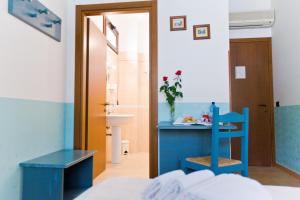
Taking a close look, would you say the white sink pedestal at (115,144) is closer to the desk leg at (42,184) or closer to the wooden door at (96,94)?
the wooden door at (96,94)

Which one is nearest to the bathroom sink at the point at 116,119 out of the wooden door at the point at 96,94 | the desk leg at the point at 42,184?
the wooden door at the point at 96,94

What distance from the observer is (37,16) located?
6.71 ft

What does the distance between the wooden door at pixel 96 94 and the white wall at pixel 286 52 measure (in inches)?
103

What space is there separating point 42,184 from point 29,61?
104 cm

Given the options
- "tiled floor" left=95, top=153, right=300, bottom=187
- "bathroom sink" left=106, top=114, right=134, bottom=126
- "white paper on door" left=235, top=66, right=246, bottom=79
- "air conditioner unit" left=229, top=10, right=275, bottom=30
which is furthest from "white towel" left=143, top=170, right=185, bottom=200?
"air conditioner unit" left=229, top=10, right=275, bottom=30

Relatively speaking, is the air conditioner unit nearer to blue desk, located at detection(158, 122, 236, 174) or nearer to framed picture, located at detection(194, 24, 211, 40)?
framed picture, located at detection(194, 24, 211, 40)

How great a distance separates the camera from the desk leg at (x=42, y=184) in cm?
179

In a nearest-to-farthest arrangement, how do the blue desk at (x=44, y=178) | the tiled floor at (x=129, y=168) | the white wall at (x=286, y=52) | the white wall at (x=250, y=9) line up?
the blue desk at (x=44, y=178) < the white wall at (x=286, y=52) < the tiled floor at (x=129, y=168) < the white wall at (x=250, y=9)

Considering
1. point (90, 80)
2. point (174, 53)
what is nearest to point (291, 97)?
point (174, 53)

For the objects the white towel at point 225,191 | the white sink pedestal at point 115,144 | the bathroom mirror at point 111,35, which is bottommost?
the white sink pedestal at point 115,144

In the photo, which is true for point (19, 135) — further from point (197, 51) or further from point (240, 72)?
point (240, 72)

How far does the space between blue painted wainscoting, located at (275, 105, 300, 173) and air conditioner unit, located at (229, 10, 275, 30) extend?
4.49 ft

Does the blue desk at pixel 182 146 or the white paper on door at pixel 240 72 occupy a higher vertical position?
the white paper on door at pixel 240 72

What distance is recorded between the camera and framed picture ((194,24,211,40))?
255 cm
